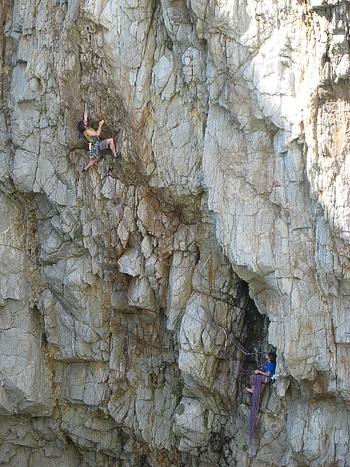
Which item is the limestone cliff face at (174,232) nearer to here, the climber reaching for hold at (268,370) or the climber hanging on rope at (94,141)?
the climber hanging on rope at (94,141)

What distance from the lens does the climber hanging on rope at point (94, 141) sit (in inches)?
551

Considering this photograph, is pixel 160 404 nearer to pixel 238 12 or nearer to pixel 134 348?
pixel 134 348

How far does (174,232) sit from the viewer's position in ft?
47.1

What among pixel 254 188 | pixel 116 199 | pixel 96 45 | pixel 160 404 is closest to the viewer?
pixel 254 188

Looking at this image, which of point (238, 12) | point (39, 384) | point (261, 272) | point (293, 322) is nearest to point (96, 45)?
point (238, 12)

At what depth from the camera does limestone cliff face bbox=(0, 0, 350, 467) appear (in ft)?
38.5

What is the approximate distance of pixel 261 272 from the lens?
496 inches

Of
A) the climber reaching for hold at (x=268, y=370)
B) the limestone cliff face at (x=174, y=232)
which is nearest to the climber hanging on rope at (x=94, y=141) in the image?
the limestone cliff face at (x=174, y=232)

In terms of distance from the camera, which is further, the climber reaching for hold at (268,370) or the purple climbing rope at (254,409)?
the purple climbing rope at (254,409)

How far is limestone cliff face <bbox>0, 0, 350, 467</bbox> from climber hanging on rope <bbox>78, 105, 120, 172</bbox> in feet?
0.70

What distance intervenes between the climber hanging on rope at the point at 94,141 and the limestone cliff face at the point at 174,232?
0.21 m

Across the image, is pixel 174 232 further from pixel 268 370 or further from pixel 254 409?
pixel 254 409

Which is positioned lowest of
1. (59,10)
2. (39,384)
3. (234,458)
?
(234,458)

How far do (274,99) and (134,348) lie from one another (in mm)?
6911
